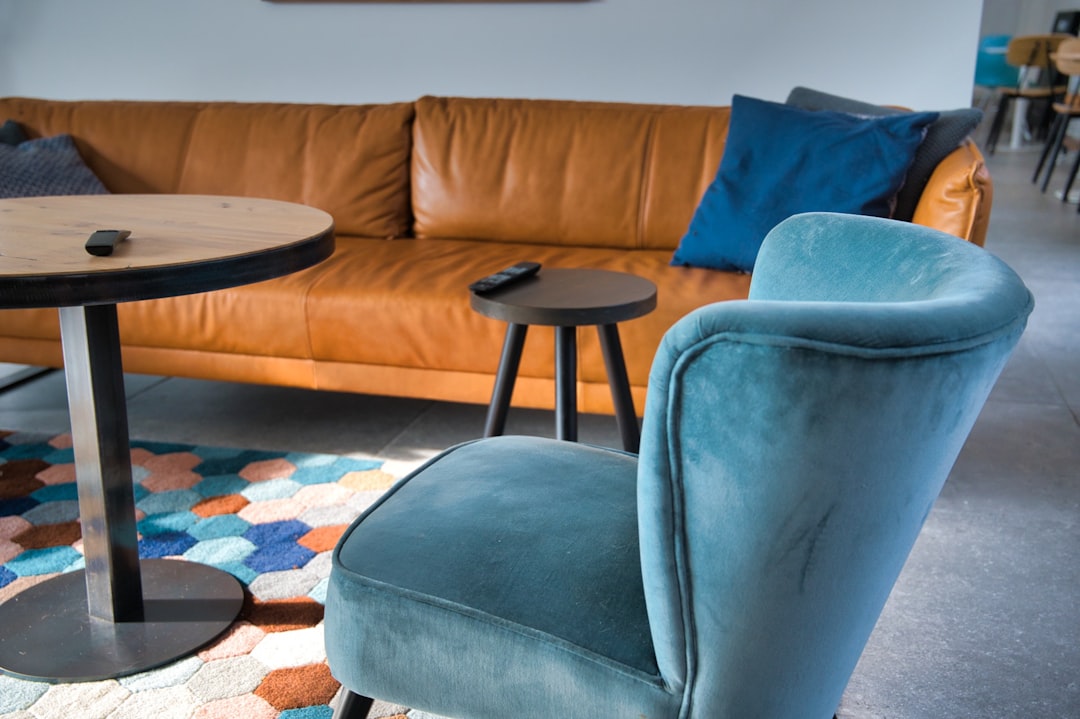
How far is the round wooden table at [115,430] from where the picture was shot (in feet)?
4.19

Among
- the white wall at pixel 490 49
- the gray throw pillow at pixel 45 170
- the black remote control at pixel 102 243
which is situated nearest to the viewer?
the black remote control at pixel 102 243

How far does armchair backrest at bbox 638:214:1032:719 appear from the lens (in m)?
0.65

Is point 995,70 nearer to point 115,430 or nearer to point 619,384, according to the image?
point 619,384

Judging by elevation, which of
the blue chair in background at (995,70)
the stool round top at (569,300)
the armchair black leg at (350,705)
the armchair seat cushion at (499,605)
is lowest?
the armchair black leg at (350,705)

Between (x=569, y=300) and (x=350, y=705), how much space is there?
2.84 ft

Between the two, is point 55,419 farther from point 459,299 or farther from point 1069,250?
point 1069,250

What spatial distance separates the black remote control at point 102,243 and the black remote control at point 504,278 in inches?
24.9

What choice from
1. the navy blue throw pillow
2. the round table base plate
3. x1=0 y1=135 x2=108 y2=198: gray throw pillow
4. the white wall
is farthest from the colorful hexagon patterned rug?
the white wall

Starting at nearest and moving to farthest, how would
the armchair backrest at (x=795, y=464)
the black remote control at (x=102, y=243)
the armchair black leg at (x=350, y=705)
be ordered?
the armchair backrest at (x=795, y=464) → the armchair black leg at (x=350, y=705) → the black remote control at (x=102, y=243)

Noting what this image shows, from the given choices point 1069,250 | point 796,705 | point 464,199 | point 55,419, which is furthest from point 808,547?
point 1069,250

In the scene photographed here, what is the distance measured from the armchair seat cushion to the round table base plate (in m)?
0.63

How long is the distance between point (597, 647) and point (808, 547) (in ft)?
0.75

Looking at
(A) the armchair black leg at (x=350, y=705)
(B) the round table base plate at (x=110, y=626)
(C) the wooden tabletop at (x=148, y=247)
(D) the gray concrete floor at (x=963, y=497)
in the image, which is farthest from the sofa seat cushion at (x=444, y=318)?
(A) the armchair black leg at (x=350, y=705)

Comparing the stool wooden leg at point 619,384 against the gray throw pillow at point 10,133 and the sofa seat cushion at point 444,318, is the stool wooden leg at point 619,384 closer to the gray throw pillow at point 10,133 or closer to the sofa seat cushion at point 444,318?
the sofa seat cushion at point 444,318
